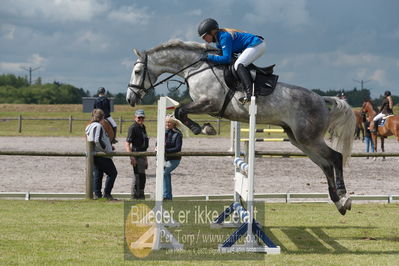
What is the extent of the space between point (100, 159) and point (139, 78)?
382 centimetres

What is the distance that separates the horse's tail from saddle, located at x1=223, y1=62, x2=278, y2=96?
88cm

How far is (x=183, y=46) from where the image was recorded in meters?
7.36

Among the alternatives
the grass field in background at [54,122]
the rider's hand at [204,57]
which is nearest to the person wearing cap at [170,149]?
the rider's hand at [204,57]

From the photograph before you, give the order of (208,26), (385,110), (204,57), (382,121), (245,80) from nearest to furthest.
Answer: (245,80) → (208,26) → (204,57) → (382,121) → (385,110)

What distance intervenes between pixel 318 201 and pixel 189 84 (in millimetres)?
4960

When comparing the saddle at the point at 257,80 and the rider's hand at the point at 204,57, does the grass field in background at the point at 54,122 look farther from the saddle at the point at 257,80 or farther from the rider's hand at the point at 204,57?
the saddle at the point at 257,80

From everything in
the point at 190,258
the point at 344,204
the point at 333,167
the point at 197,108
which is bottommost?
the point at 190,258

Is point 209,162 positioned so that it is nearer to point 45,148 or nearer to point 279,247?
point 45,148

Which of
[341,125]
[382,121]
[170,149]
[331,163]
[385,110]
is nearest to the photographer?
[331,163]

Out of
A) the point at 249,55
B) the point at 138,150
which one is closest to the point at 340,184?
the point at 249,55

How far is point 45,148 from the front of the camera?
67.2ft

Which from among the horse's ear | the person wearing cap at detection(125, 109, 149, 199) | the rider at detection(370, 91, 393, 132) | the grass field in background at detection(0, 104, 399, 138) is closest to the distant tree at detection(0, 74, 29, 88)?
the grass field in background at detection(0, 104, 399, 138)

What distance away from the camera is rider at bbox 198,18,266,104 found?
22.6ft

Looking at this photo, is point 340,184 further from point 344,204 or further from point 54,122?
point 54,122
